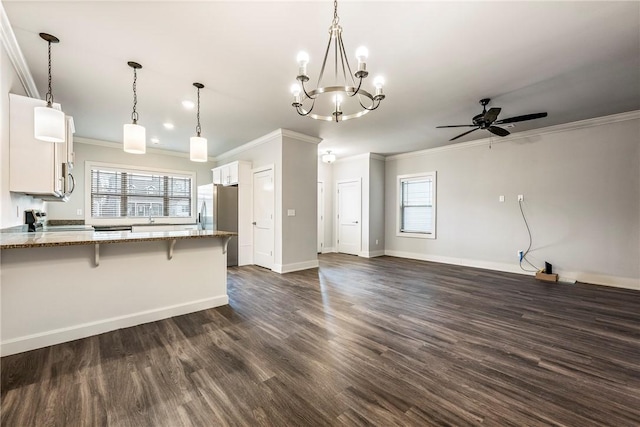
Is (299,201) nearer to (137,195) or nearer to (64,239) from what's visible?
(64,239)

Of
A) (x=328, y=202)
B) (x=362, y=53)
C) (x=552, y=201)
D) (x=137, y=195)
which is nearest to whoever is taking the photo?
(x=362, y=53)

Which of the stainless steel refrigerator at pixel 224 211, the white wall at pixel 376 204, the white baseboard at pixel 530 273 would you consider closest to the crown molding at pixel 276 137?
the stainless steel refrigerator at pixel 224 211

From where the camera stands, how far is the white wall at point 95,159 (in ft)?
18.0

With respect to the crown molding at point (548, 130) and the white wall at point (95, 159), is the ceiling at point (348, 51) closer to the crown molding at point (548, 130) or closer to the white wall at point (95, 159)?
the crown molding at point (548, 130)

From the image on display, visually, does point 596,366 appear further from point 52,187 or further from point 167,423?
point 52,187

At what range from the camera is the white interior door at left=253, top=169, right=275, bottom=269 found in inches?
212

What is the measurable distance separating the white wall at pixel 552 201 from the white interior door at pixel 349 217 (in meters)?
1.85

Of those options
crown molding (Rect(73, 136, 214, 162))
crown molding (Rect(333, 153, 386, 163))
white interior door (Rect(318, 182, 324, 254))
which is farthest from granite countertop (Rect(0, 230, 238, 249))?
crown molding (Rect(333, 153, 386, 163))

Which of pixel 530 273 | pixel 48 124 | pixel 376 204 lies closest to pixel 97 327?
pixel 48 124

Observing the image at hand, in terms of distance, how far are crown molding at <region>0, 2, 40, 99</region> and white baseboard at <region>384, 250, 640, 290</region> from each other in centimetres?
737

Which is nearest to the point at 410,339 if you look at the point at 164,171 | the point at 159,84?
the point at 159,84

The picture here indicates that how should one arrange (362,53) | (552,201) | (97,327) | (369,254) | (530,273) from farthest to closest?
(369,254) < (530,273) < (552,201) < (97,327) < (362,53)

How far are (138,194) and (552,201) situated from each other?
8.87m

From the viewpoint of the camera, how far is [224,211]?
5648 millimetres
